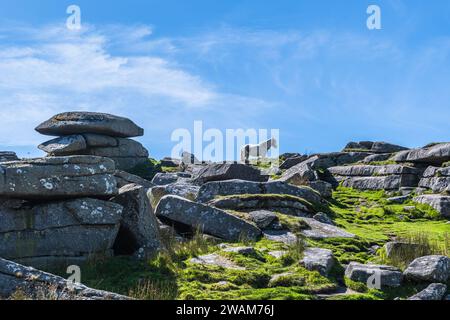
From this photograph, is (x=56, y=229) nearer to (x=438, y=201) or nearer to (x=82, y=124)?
(x=438, y=201)

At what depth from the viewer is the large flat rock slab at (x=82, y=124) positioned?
44.7 meters

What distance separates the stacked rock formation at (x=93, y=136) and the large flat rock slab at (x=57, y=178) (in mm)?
24461

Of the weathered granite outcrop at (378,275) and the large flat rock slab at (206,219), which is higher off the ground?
the large flat rock slab at (206,219)

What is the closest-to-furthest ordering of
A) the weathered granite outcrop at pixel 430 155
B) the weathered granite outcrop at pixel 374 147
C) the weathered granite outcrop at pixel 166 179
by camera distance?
the weathered granite outcrop at pixel 166 179 → the weathered granite outcrop at pixel 430 155 → the weathered granite outcrop at pixel 374 147

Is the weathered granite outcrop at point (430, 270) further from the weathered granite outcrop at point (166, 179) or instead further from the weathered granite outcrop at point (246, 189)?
the weathered granite outcrop at point (166, 179)

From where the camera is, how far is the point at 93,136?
45.5m

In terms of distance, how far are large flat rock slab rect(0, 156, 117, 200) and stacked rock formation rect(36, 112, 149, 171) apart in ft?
80.3

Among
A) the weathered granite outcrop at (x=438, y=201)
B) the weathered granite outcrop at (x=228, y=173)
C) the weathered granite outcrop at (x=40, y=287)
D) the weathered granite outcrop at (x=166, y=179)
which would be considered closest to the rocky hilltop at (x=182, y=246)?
the weathered granite outcrop at (x=40, y=287)

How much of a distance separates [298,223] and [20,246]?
35.4 ft

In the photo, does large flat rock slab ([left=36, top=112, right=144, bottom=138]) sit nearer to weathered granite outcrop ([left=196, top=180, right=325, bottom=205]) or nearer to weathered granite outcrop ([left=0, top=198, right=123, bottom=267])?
weathered granite outcrop ([left=196, top=180, right=325, bottom=205])

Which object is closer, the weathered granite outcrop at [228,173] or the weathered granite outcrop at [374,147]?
the weathered granite outcrop at [228,173]

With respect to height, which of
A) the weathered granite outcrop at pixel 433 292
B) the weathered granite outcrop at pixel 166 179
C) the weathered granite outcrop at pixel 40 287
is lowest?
the weathered granite outcrop at pixel 433 292

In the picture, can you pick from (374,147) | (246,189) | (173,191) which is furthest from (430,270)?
(374,147)

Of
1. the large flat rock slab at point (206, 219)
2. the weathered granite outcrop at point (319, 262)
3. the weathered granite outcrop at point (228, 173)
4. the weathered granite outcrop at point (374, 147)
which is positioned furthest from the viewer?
the weathered granite outcrop at point (374, 147)
